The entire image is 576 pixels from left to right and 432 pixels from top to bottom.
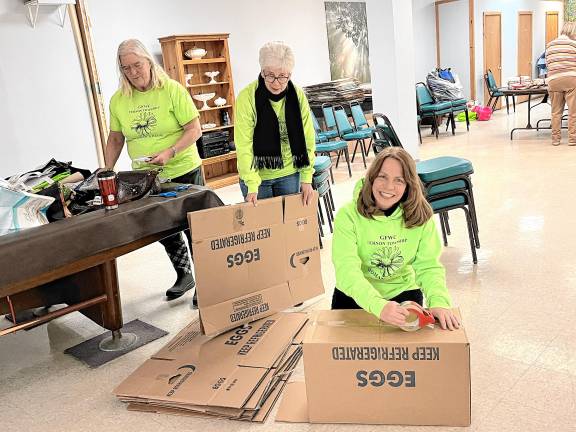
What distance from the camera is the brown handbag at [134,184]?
251 cm

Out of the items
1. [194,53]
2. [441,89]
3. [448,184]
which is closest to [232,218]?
[448,184]

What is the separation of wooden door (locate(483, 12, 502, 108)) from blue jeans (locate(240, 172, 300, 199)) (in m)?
10.8

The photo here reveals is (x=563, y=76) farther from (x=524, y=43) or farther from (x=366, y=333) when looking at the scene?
(x=524, y=43)

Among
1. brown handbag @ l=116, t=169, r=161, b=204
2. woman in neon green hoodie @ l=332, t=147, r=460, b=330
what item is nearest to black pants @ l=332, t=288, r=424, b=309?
woman in neon green hoodie @ l=332, t=147, r=460, b=330

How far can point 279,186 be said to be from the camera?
116 inches

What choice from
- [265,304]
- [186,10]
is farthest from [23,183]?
[186,10]

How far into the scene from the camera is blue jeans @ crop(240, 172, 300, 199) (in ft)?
9.61

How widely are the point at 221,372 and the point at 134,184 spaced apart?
96cm

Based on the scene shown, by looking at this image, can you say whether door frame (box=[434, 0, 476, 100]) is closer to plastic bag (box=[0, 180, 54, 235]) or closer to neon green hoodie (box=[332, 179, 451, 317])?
neon green hoodie (box=[332, 179, 451, 317])

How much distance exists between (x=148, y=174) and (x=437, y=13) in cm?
1095

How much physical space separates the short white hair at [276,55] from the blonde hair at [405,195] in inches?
31.2

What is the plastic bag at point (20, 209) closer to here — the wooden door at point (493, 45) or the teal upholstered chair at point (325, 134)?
the teal upholstered chair at point (325, 134)

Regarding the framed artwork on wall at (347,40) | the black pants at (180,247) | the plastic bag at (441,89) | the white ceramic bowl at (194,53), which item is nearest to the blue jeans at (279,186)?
the black pants at (180,247)

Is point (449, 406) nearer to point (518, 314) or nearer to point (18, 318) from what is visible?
point (518, 314)
